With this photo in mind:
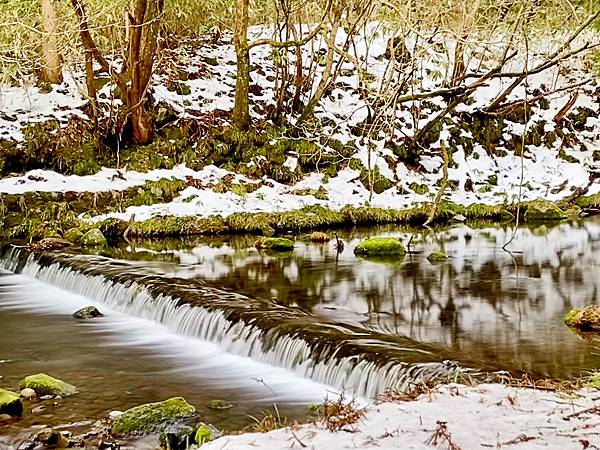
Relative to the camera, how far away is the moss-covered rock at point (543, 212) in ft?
58.9

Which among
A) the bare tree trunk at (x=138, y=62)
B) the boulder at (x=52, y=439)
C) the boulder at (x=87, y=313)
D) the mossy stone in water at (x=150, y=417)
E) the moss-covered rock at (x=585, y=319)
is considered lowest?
the boulder at (x=52, y=439)

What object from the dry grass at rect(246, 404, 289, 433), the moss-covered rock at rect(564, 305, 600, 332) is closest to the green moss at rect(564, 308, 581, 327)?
the moss-covered rock at rect(564, 305, 600, 332)

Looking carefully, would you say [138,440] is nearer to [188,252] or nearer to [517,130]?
[188,252]

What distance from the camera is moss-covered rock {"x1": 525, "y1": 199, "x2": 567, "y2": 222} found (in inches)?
706

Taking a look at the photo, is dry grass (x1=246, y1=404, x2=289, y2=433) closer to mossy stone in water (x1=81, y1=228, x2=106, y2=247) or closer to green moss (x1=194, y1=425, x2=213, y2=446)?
green moss (x1=194, y1=425, x2=213, y2=446)

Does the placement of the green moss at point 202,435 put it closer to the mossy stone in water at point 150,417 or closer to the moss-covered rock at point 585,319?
the mossy stone in water at point 150,417

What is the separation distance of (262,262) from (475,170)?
9.34 metres

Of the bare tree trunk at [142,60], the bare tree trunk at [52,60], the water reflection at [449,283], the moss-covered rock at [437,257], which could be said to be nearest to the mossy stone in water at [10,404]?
the water reflection at [449,283]

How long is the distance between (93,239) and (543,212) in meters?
9.99

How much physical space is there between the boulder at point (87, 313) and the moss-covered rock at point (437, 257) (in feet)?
Answer: 17.0

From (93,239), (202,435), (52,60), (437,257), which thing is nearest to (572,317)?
(437,257)

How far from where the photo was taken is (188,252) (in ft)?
44.9

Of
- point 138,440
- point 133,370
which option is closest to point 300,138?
point 133,370

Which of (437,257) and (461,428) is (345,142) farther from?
(461,428)
